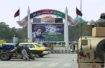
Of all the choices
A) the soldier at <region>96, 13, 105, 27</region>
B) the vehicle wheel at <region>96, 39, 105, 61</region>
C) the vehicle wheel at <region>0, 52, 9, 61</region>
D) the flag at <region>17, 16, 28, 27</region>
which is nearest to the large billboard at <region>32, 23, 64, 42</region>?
the flag at <region>17, 16, 28, 27</region>

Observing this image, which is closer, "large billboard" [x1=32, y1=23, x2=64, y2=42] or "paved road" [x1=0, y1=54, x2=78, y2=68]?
"paved road" [x1=0, y1=54, x2=78, y2=68]

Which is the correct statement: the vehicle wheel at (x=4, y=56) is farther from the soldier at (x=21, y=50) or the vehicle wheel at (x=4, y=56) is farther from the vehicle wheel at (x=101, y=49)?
the vehicle wheel at (x=101, y=49)

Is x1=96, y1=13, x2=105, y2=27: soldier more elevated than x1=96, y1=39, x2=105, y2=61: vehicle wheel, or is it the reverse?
x1=96, y1=13, x2=105, y2=27: soldier

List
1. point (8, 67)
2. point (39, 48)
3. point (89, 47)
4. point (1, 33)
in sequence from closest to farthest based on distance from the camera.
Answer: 1. point (89, 47)
2. point (8, 67)
3. point (39, 48)
4. point (1, 33)

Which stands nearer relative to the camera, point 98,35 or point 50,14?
point 98,35

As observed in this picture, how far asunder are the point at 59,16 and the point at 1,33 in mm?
55866

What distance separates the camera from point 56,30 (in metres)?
53.6

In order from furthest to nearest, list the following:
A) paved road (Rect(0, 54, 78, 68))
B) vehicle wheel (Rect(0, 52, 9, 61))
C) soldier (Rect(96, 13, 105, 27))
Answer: vehicle wheel (Rect(0, 52, 9, 61)) < paved road (Rect(0, 54, 78, 68)) < soldier (Rect(96, 13, 105, 27))

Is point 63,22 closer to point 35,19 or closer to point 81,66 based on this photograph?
point 35,19

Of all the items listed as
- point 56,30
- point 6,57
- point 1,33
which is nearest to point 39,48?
point 6,57

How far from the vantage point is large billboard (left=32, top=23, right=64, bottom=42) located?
174 feet

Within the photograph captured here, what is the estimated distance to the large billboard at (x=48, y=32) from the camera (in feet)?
174

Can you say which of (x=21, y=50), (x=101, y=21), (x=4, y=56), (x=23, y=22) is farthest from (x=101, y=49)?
(x=23, y=22)

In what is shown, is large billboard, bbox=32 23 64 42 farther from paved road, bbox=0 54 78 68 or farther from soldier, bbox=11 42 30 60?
paved road, bbox=0 54 78 68
